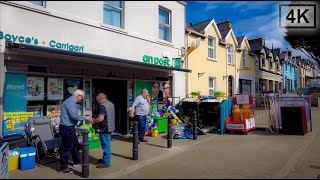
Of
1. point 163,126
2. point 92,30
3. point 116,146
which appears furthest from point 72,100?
point 163,126

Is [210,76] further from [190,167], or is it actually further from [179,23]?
[190,167]

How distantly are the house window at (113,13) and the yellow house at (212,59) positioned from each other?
4644 mm

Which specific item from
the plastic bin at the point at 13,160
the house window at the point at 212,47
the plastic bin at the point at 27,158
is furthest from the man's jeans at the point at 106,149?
the house window at the point at 212,47

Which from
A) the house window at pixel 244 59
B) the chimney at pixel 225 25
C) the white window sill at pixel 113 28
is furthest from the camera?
the house window at pixel 244 59

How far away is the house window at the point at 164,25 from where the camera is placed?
1206 centimetres

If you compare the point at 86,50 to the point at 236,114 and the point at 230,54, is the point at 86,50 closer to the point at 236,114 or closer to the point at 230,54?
the point at 236,114

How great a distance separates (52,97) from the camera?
7.56 metres

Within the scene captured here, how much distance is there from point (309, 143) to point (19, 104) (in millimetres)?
8652

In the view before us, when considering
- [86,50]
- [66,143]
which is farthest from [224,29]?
[66,143]

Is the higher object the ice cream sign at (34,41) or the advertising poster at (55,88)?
the ice cream sign at (34,41)

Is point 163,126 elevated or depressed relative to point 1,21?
depressed

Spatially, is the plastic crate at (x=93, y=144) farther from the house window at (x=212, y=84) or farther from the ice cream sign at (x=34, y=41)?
the house window at (x=212, y=84)

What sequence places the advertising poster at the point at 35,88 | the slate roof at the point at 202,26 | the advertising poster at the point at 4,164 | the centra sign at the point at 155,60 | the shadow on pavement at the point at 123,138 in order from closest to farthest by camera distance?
the advertising poster at the point at 4,164 < the advertising poster at the point at 35,88 < the shadow on pavement at the point at 123,138 < the centra sign at the point at 155,60 < the slate roof at the point at 202,26

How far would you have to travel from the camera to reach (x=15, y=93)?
22.0 feet
